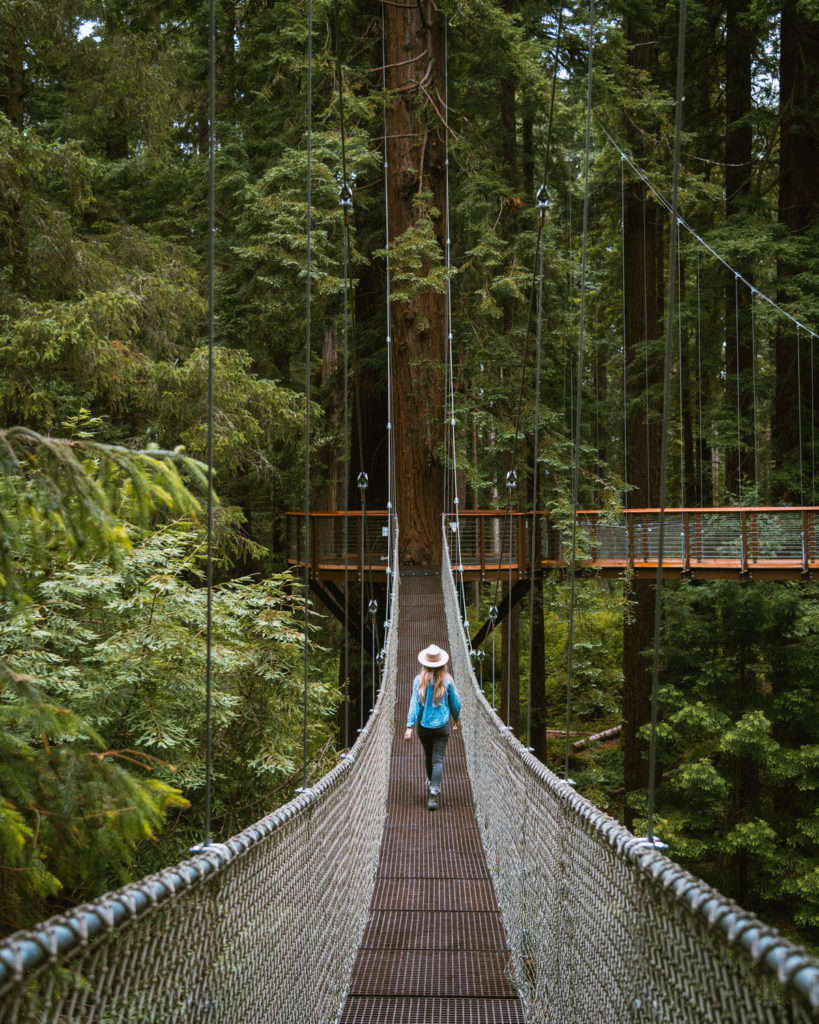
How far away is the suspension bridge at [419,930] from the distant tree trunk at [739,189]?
639 centimetres

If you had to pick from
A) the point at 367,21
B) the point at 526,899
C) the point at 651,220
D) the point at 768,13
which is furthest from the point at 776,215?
the point at 526,899

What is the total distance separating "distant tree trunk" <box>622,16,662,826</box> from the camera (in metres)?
9.62

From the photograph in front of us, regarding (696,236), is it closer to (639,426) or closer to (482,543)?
(639,426)

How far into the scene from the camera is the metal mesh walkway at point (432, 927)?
2.45 metres

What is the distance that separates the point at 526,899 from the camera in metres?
2.57

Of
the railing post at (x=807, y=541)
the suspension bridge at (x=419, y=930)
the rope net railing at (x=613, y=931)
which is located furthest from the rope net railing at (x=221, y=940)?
the railing post at (x=807, y=541)

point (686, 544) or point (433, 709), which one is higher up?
point (686, 544)

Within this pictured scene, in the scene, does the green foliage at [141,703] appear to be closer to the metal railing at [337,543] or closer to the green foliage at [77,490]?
the green foliage at [77,490]

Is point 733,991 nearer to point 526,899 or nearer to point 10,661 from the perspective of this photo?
point 526,899

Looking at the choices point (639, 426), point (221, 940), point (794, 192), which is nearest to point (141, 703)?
point (221, 940)

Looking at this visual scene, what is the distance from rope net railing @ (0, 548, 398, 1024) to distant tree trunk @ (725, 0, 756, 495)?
7599 mm

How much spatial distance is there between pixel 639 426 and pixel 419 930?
25.6 feet

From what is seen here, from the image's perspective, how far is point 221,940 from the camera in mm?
1499

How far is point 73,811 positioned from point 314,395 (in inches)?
309
